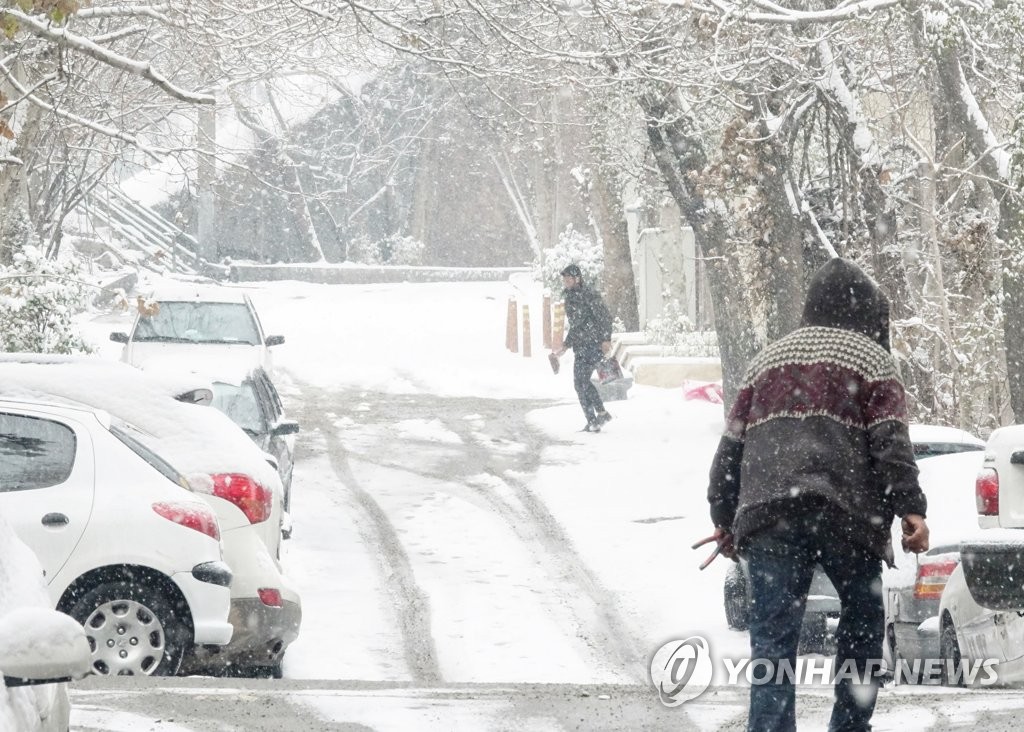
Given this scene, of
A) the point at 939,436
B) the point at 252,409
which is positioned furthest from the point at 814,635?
the point at 252,409

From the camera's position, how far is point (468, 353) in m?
28.1

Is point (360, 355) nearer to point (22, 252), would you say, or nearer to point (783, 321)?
point (22, 252)

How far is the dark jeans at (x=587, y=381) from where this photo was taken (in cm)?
1750

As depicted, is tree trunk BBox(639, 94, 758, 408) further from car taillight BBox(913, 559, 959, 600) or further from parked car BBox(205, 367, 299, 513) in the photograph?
car taillight BBox(913, 559, 959, 600)

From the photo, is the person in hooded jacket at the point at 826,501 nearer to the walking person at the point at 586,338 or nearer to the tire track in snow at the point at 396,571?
the tire track in snow at the point at 396,571

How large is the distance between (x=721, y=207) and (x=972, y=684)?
918 cm

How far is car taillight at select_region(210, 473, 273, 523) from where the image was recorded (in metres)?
8.15

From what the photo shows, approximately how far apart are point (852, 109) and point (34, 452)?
8805 mm

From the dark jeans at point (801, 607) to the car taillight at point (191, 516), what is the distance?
341 centimetres

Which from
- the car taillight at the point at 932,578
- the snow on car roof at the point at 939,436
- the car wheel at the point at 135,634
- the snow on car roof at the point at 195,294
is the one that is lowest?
the car wheel at the point at 135,634

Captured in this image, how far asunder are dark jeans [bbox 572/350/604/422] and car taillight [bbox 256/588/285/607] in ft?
31.5

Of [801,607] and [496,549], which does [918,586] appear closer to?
[801,607]

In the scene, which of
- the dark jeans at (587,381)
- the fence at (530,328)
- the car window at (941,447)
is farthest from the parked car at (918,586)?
the fence at (530,328)

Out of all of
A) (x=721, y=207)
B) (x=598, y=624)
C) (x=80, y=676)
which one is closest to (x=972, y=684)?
(x=598, y=624)
